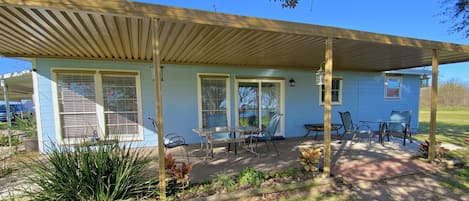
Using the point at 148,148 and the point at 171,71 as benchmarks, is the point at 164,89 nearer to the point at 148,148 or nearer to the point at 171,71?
the point at 171,71

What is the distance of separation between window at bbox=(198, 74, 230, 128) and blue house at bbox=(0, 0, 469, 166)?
0.03m

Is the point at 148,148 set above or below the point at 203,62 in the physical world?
below

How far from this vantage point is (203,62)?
5555 millimetres

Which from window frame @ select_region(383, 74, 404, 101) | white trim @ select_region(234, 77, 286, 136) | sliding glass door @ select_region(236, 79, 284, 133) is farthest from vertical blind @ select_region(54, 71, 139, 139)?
window frame @ select_region(383, 74, 404, 101)

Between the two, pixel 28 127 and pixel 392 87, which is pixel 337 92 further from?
pixel 28 127

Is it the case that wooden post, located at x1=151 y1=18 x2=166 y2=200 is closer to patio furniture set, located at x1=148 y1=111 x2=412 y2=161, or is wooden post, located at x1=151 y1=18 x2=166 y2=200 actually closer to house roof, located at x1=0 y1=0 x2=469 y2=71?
house roof, located at x1=0 y1=0 x2=469 y2=71

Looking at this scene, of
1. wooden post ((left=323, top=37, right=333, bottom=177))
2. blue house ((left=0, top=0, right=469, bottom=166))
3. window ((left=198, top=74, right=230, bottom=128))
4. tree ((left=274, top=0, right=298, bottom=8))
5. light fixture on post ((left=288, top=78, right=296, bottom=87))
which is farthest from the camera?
light fixture on post ((left=288, top=78, right=296, bottom=87))

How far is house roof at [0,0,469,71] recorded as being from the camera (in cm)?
224

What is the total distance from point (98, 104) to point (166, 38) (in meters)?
2.95

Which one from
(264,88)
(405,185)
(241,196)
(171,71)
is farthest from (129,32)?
(405,185)

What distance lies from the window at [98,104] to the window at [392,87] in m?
8.47

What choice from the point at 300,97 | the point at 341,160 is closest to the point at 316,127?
the point at 300,97

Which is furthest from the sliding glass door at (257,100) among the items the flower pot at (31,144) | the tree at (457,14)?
the tree at (457,14)

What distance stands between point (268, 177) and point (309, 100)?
169 inches
